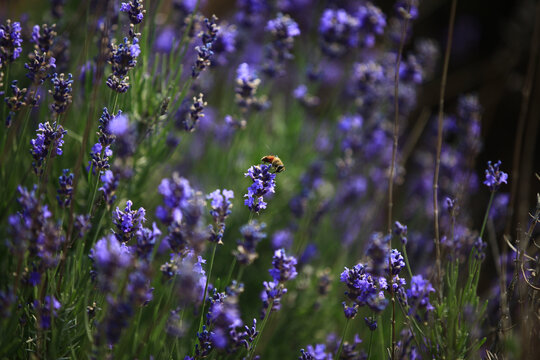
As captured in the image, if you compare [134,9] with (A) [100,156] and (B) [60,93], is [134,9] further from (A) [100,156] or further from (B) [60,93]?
(A) [100,156]

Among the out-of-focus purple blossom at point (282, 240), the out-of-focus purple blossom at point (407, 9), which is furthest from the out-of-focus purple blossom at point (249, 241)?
the out-of-focus purple blossom at point (282, 240)

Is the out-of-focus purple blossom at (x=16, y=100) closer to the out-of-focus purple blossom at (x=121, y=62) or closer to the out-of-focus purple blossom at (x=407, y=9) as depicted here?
the out-of-focus purple blossom at (x=121, y=62)

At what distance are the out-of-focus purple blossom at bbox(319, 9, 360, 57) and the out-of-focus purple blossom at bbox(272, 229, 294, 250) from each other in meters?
0.97

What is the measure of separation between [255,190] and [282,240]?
1.18m

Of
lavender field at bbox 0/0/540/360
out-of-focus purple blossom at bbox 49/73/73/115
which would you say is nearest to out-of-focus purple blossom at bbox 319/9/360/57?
lavender field at bbox 0/0/540/360

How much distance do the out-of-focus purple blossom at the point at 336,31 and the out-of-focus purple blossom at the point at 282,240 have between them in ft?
3.19

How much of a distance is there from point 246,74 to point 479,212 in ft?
6.51

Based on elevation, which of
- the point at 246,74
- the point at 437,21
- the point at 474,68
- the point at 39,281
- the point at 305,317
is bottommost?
the point at 39,281

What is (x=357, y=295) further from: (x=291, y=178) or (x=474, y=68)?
(x=474, y=68)

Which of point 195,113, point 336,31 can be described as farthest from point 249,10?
point 195,113

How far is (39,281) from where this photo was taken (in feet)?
4.26

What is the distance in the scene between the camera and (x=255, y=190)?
4.62 feet

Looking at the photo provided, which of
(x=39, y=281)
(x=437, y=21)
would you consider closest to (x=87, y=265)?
(x=39, y=281)

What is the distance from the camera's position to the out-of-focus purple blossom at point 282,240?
251 centimetres
